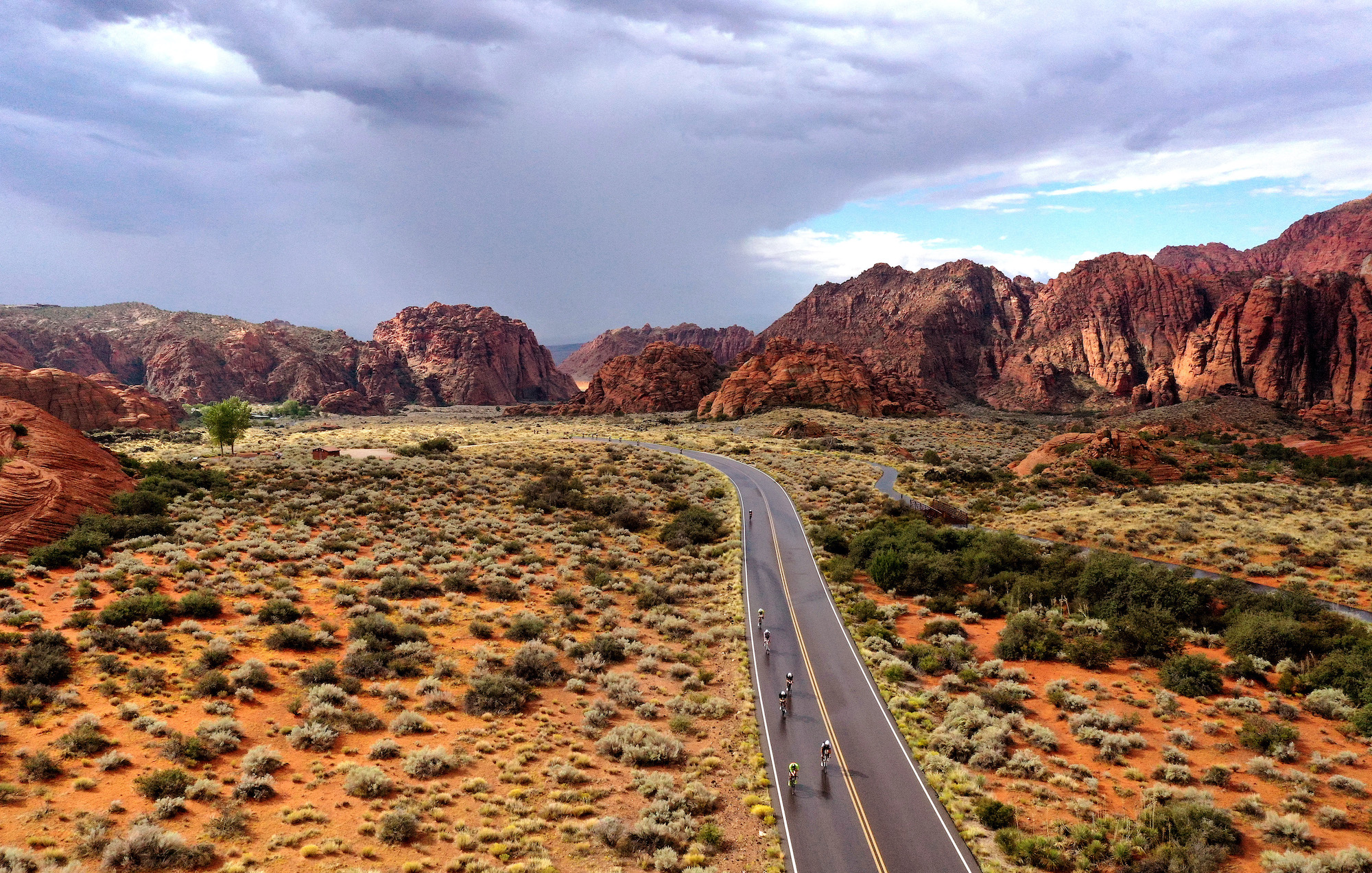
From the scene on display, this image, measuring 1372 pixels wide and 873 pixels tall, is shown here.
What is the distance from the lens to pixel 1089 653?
950 inches

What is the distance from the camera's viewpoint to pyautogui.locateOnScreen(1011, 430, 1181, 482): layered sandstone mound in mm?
56750

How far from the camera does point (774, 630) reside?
26703 millimetres

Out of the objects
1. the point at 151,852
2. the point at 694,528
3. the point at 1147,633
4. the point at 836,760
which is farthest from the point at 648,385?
the point at 151,852

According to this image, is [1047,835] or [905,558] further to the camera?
[905,558]

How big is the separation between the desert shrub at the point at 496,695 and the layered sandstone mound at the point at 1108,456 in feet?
177

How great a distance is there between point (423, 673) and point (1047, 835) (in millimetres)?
19432

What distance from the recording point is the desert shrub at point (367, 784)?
1487 centimetres

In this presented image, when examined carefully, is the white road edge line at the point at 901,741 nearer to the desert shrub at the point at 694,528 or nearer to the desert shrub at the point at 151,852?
the desert shrub at the point at 694,528

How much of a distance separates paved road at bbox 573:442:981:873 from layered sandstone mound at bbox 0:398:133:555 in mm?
31563

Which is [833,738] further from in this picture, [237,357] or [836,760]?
[237,357]

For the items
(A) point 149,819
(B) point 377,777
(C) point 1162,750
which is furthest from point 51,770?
(C) point 1162,750

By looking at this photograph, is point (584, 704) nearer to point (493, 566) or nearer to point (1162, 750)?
point (493, 566)

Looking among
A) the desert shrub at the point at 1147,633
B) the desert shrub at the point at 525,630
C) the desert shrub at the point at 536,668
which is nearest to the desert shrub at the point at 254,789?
the desert shrub at the point at 536,668

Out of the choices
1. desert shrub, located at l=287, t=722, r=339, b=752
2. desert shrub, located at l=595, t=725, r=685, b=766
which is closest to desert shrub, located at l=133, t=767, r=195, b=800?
desert shrub, located at l=287, t=722, r=339, b=752
